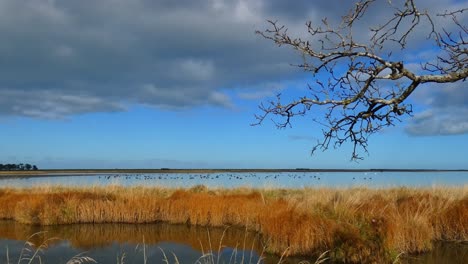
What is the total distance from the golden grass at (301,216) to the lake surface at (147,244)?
1.71 ft

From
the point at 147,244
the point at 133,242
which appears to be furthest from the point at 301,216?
the point at 133,242

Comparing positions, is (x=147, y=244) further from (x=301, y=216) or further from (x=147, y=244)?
(x=301, y=216)

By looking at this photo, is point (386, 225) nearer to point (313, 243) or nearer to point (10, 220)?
point (313, 243)

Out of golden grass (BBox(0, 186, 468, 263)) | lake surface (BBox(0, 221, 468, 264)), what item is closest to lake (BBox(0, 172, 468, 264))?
lake surface (BBox(0, 221, 468, 264))

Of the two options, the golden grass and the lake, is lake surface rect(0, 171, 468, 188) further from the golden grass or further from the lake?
the lake

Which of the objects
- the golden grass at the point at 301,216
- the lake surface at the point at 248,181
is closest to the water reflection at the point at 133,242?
the golden grass at the point at 301,216

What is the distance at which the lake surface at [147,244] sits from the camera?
41.0 ft

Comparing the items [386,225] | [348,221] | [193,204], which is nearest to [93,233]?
[193,204]

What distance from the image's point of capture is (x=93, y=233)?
17.1 metres

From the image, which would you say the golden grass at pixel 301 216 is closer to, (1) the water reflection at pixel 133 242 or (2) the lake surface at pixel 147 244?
(2) the lake surface at pixel 147 244

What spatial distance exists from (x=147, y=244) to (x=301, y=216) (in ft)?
16.6

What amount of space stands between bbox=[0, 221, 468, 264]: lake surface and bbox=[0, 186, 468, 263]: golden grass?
52cm

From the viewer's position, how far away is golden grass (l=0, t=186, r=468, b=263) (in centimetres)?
1171

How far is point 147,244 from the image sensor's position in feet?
48.8
